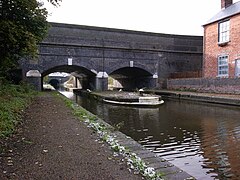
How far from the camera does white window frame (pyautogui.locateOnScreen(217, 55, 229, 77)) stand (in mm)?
21703

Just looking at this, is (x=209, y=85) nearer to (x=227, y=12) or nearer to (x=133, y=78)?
(x=227, y=12)

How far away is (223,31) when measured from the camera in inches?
873

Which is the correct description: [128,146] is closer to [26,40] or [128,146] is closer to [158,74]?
[26,40]

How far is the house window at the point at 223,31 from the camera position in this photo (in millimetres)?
21672

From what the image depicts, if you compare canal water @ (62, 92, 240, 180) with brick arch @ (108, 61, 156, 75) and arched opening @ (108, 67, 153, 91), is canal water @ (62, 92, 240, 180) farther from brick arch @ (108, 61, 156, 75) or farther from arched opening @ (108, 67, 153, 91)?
arched opening @ (108, 67, 153, 91)

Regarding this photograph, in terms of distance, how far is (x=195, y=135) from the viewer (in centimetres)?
711

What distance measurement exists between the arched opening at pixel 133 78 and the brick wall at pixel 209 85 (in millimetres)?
3182

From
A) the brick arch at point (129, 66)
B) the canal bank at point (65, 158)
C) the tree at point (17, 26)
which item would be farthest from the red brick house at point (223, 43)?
the canal bank at point (65, 158)

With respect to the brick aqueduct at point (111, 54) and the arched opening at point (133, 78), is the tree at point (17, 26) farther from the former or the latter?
the arched opening at point (133, 78)

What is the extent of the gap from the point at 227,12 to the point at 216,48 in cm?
312

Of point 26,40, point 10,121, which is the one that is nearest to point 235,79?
point 26,40

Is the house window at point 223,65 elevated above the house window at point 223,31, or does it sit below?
below

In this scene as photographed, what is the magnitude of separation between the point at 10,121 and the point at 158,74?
74.5ft

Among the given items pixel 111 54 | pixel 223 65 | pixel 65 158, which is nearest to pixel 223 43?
pixel 223 65
